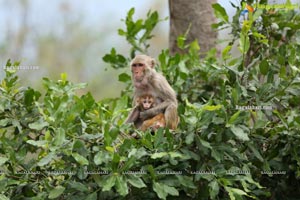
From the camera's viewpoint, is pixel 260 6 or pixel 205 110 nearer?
pixel 205 110

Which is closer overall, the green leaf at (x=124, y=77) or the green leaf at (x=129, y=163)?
the green leaf at (x=129, y=163)

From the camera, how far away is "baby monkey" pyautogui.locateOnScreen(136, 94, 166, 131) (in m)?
6.16

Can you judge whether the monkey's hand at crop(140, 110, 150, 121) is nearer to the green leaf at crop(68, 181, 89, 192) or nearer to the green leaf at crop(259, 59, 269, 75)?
the green leaf at crop(259, 59, 269, 75)

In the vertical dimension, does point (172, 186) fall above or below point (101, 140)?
below

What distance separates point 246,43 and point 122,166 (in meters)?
1.59

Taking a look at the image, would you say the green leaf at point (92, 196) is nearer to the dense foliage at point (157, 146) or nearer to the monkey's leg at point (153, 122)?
the dense foliage at point (157, 146)

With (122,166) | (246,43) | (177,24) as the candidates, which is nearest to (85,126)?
(122,166)

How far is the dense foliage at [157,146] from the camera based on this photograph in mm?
4789

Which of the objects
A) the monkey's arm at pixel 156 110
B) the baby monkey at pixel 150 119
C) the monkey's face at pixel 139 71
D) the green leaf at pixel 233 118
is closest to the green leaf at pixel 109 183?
the green leaf at pixel 233 118

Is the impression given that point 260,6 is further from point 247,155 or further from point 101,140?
point 101,140

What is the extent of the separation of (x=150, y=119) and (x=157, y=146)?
4.74ft

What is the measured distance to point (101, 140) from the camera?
4992 millimetres

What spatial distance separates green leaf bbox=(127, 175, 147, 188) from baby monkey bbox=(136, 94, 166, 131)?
4.64 feet

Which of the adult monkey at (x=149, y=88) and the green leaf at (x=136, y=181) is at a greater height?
the adult monkey at (x=149, y=88)
